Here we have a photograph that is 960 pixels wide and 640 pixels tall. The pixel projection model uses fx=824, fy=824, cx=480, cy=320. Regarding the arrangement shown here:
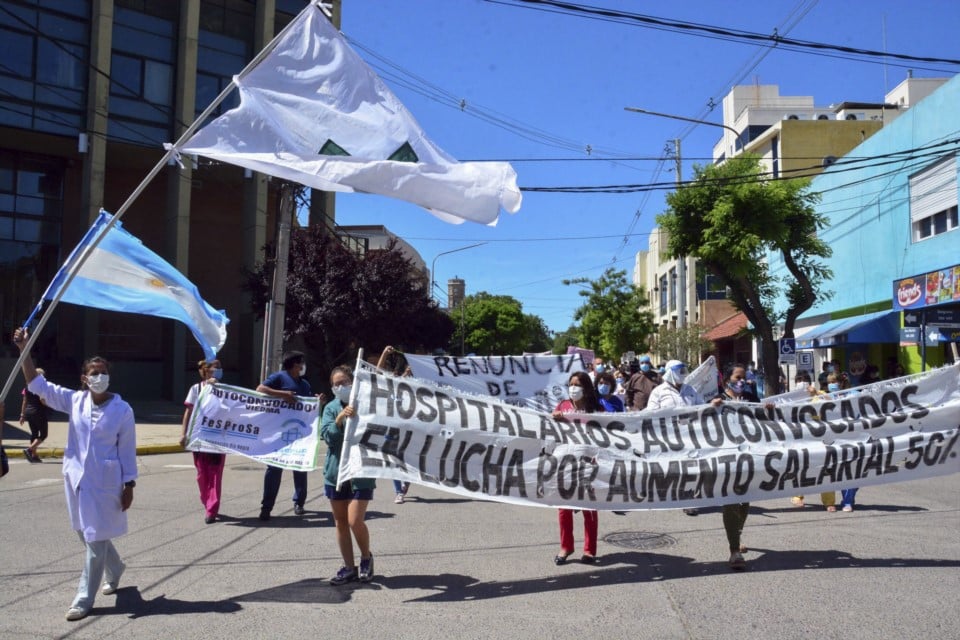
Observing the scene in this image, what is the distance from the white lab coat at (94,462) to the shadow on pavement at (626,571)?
2124 mm

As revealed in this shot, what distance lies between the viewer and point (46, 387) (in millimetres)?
5812

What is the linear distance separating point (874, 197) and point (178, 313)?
23.9 meters

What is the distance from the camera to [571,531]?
7.31 metres

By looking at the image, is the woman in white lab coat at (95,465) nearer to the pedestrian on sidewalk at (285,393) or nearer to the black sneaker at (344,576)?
the black sneaker at (344,576)

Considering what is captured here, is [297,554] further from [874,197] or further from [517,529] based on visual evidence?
[874,197]

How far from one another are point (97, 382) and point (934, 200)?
22073 millimetres

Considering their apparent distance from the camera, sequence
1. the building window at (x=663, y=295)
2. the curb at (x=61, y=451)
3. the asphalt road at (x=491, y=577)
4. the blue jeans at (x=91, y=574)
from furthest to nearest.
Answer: the building window at (x=663, y=295)
the curb at (x=61, y=451)
the blue jeans at (x=91, y=574)
the asphalt road at (x=491, y=577)

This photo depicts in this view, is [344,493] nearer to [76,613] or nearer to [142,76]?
[76,613]

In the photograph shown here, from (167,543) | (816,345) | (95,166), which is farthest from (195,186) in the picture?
(167,543)

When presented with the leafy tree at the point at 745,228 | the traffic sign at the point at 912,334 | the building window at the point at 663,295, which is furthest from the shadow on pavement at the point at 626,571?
the building window at the point at 663,295

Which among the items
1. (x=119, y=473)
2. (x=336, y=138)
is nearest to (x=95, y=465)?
(x=119, y=473)

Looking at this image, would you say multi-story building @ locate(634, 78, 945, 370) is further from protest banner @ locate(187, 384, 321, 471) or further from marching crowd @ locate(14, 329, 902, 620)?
marching crowd @ locate(14, 329, 902, 620)

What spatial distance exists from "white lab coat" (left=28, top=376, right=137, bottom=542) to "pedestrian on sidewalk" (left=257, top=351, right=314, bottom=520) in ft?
10.4

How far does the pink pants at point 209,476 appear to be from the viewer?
30.0 ft
